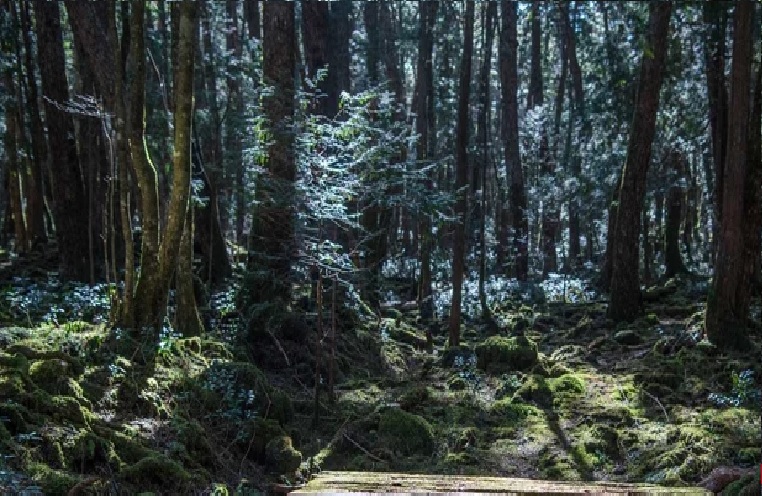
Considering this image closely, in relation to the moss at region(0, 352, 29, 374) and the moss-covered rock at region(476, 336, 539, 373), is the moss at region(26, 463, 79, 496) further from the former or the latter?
the moss-covered rock at region(476, 336, 539, 373)

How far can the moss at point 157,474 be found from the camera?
676 centimetres

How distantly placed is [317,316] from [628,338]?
22.4 ft

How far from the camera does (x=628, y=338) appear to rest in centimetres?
1464

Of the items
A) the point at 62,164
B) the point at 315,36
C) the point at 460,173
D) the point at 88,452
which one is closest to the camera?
the point at 88,452

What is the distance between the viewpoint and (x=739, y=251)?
40.0 ft

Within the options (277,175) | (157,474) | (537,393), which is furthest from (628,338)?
(157,474)

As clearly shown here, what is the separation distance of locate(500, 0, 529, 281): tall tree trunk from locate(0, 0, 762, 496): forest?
130 inches

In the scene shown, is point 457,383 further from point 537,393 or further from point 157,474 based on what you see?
point 157,474

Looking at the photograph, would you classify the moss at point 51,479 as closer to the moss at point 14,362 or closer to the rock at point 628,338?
the moss at point 14,362

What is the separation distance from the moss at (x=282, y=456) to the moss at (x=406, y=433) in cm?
161

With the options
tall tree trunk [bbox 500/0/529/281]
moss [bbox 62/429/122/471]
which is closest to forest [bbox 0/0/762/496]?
moss [bbox 62/429/122/471]

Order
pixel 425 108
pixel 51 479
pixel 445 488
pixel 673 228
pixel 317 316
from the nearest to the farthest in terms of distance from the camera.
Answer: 1. pixel 445 488
2. pixel 51 479
3. pixel 317 316
4. pixel 673 228
5. pixel 425 108

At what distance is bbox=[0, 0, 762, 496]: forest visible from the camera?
789 cm

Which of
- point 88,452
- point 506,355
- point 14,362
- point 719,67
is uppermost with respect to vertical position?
point 719,67
